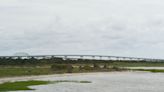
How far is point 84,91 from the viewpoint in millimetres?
47906

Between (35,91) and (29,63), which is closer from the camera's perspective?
(35,91)

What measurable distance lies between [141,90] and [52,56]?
117547 millimetres

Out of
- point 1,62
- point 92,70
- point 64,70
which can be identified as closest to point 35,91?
point 64,70

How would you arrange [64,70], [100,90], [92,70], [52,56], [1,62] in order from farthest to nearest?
[52,56] → [1,62] → [92,70] → [64,70] → [100,90]

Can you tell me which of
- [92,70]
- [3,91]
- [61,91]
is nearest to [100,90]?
[61,91]

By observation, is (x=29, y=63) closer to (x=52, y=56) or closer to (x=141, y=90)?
(x=52, y=56)

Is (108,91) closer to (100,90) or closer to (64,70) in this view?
(100,90)

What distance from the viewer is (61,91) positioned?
47906mm

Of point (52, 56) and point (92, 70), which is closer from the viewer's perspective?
point (92, 70)

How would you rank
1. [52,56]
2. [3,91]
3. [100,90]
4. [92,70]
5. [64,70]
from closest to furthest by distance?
1. [3,91]
2. [100,90]
3. [64,70]
4. [92,70]
5. [52,56]

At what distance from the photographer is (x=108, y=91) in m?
48.4

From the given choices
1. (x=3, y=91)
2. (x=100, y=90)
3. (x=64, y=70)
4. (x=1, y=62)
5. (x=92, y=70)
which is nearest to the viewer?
(x=3, y=91)

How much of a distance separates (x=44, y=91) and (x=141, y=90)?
1181 cm

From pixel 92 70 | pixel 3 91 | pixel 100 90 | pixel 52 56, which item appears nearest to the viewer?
pixel 3 91
